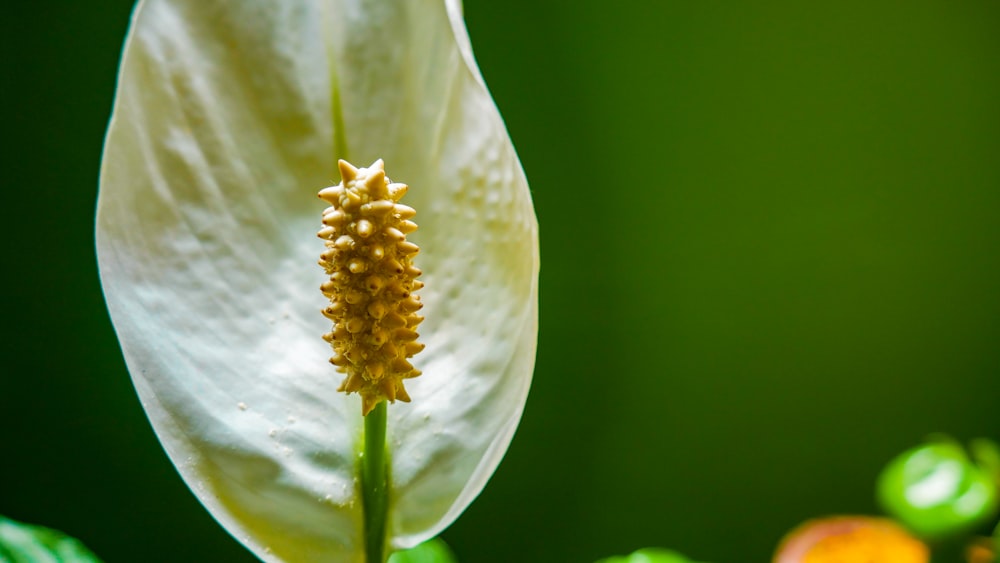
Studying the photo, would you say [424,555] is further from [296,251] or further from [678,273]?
[678,273]

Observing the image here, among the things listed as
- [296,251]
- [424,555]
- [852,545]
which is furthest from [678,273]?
[296,251]

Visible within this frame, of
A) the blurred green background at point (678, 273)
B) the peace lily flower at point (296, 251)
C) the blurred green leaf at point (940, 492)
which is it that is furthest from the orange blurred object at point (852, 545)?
the peace lily flower at point (296, 251)

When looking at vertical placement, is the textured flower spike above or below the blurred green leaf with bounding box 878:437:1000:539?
above

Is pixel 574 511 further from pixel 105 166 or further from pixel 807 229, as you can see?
pixel 105 166

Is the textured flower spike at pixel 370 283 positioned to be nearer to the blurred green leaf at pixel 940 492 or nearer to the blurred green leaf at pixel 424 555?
the blurred green leaf at pixel 424 555

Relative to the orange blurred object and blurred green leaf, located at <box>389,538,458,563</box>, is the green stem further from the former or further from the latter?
the orange blurred object

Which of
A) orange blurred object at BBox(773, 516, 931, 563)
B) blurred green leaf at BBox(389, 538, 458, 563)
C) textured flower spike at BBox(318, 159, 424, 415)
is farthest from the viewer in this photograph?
orange blurred object at BBox(773, 516, 931, 563)

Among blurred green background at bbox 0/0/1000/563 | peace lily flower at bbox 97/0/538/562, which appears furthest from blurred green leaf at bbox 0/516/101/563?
blurred green background at bbox 0/0/1000/563

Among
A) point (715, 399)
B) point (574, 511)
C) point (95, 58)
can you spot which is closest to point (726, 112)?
point (715, 399)
